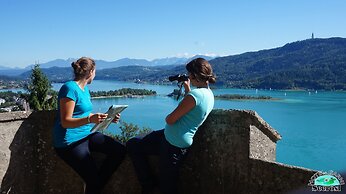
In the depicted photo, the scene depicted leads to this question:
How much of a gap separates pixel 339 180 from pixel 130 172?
179cm

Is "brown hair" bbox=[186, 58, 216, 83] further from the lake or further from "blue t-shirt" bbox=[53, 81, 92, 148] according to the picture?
the lake

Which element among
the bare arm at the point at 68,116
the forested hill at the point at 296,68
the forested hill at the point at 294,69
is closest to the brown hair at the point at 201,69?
the bare arm at the point at 68,116

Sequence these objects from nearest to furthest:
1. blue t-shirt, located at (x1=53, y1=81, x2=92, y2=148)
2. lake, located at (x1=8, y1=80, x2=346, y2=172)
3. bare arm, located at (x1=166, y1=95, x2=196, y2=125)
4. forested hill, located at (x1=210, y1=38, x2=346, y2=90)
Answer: bare arm, located at (x1=166, y1=95, x2=196, y2=125) → blue t-shirt, located at (x1=53, y1=81, x2=92, y2=148) → lake, located at (x1=8, y1=80, x2=346, y2=172) → forested hill, located at (x1=210, y1=38, x2=346, y2=90)

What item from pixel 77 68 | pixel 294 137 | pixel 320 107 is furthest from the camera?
pixel 320 107

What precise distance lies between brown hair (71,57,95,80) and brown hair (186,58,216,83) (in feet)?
2.35

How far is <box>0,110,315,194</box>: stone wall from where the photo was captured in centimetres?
266

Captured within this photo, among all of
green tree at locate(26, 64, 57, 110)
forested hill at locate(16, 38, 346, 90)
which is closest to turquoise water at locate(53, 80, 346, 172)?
green tree at locate(26, 64, 57, 110)

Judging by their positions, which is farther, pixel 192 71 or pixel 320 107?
pixel 320 107

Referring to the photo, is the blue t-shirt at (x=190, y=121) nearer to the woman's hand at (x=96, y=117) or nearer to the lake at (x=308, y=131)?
the woman's hand at (x=96, y=117)

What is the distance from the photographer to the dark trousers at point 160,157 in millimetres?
2721

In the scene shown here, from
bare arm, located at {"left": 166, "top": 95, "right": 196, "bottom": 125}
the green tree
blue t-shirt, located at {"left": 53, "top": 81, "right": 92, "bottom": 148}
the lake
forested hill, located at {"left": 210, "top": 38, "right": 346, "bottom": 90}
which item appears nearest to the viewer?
bare arm, located at {"left": 166, "top": 95, "right": 196, "bottom": 125}

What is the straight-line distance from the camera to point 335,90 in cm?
11162

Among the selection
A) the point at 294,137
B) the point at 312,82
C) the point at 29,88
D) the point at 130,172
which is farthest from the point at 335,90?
the point at 130,172

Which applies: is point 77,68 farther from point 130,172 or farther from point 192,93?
point 130,172
